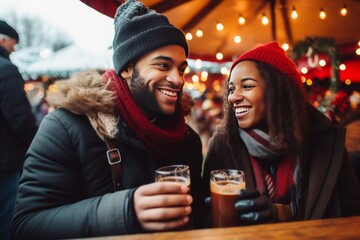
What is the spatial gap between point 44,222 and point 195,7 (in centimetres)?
396

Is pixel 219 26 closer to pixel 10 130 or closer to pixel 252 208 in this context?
pixel 10 130

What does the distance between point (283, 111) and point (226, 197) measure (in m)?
1.11

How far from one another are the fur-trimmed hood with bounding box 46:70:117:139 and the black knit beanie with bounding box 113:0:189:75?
0.29 m

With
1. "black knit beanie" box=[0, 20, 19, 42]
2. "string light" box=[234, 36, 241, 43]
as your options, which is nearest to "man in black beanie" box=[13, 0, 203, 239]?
"black knit beanie" box=[0, 20, 19, 42]

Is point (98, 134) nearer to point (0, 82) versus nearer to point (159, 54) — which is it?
point (159, 54)

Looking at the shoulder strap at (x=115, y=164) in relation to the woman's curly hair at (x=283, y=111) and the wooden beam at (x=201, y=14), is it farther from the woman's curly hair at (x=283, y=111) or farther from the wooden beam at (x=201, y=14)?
the wooden beam at (x=201, y=14)

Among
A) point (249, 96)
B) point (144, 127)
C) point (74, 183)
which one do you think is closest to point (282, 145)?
point (249, 96)

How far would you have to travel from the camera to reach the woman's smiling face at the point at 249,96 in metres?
2.07

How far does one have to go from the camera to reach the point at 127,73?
76.3 inches

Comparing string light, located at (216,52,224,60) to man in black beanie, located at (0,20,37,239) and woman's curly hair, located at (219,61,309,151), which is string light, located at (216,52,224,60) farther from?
man in black beanie, located at (0,20,37,239)

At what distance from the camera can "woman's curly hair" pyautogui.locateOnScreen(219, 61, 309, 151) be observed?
80.0 inches

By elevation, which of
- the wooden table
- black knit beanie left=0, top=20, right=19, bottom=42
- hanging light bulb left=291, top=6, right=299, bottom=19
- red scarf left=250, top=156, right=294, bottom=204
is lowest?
red scarf left=250, top=156, right=294, bottom=204

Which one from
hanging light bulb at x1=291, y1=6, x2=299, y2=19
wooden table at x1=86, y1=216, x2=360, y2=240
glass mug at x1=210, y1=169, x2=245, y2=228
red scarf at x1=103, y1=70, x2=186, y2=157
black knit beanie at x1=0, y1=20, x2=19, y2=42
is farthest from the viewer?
hanging light bulb at x1=291, y1=6, x2=299, y2=19

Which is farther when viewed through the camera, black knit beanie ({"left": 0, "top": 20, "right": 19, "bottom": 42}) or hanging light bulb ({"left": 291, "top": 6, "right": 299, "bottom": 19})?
hanging light bulb ({"left": 291, "top": 6, "right": 299, "bottom": 19})
